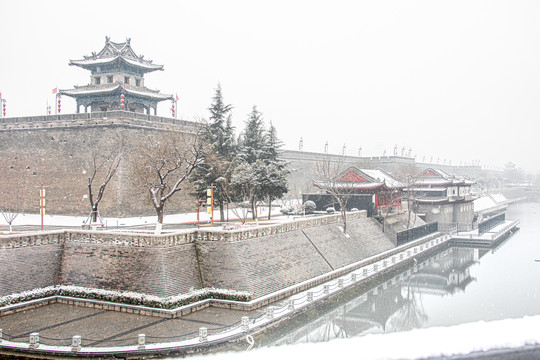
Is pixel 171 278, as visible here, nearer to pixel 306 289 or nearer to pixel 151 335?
pixel 151 335

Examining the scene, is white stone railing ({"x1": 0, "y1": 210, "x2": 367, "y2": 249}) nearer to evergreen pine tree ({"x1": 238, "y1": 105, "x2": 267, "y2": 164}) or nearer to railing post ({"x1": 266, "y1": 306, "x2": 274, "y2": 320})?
railing post ({"x1": 266, "y1": 306, "x2": 274, "y2": 320})

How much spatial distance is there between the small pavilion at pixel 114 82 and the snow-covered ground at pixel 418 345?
32065mm

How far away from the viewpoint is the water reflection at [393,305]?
15.0 m

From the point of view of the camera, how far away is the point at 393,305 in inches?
759

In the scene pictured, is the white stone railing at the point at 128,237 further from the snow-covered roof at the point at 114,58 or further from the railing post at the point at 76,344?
the snow-covered roof at the point at 114,58

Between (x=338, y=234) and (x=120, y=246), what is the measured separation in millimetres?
12603

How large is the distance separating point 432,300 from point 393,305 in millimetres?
2638

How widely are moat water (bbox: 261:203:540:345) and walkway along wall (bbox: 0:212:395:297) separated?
2510 mm

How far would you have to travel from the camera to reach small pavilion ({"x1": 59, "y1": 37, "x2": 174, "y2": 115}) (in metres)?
32.4

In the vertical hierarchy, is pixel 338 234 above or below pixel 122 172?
below

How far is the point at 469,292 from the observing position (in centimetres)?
2220

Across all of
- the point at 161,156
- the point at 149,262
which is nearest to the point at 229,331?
the point at 149,262

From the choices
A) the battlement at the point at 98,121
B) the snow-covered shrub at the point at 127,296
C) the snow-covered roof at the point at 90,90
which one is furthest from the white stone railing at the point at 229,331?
the snow-covered roof at the point at 90,90

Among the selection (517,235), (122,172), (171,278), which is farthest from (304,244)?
(517,235)
